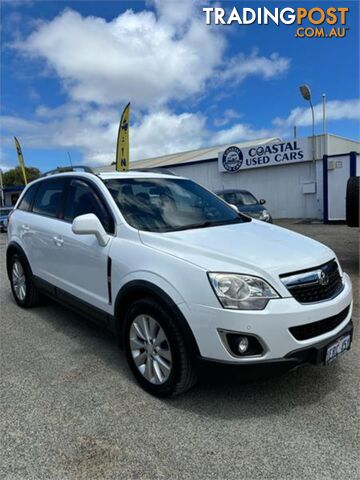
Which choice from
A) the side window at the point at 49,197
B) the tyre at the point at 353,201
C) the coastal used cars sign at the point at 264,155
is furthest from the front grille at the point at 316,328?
the coastal used cars sign at the point at 264,155

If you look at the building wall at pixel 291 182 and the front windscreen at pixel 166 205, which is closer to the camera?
the front windscreen at pixel 166 205

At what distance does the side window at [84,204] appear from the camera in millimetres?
3629

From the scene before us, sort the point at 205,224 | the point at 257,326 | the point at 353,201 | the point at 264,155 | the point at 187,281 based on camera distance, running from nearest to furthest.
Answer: the point at 257,326, the point at 187,281, the point at 205,224, the point at 353,201, the point at 264,155

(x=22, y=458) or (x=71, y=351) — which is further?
(x=71, y=351)

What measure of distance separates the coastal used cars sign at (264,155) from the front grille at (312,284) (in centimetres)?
1594

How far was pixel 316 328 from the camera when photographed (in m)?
2.78

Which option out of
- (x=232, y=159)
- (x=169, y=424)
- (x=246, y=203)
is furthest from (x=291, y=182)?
(x=169, y=424)

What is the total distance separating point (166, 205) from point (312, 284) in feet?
5.15

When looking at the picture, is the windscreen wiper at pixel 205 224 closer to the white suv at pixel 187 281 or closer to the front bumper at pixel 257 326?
the white suv at pixel 187 281

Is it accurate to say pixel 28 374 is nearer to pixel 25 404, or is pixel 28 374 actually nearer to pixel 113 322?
pixel 25 404

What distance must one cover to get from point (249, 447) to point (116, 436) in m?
0.84

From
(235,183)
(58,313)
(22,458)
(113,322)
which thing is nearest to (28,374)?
(113,322)

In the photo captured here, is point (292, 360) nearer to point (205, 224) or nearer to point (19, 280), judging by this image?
point (205, 224)

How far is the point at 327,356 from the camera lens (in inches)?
111
